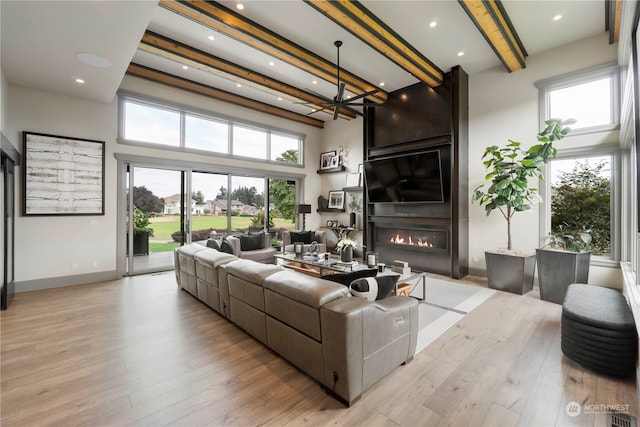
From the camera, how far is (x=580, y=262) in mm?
3803

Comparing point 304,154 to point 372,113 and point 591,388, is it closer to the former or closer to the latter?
point 372,113

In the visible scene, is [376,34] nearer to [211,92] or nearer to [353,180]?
[211,92]

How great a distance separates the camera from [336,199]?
328 inches

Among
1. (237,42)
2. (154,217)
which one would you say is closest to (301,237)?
(154,217)

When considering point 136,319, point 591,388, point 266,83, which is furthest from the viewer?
point 266,83

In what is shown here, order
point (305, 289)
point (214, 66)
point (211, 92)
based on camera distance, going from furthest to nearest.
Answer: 1. point (211, 92)
2. point (214, 66)
3. point (305, 289)

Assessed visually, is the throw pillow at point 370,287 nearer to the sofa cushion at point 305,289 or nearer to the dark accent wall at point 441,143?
the sofa cushion at point 305,289

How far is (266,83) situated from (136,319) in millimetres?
4900

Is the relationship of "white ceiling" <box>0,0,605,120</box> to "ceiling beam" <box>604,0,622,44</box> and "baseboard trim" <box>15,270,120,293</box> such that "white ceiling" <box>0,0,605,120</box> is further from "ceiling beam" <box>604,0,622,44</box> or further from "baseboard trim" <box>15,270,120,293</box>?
"baseboard trim" <box>15,270,120,293</box>

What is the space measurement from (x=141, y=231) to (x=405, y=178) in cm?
573

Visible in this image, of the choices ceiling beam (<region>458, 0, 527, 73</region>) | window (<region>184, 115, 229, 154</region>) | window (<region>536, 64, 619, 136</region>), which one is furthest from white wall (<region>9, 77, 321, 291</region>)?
window (<region>536, 64, 619, 136</region>)

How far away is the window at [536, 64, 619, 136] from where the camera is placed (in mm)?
4152

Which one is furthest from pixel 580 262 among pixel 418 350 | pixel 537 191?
pixel 418 350

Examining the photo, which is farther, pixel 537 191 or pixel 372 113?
pixel 372 113
